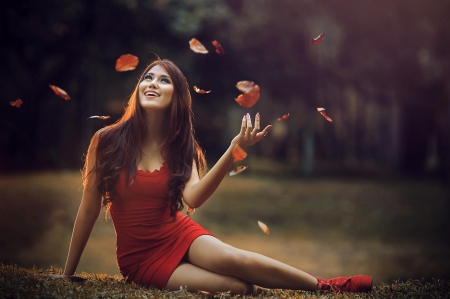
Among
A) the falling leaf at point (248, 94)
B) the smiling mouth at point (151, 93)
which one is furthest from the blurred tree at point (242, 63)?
the smiling mouth at point (151, 93)

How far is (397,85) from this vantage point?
45.5 ft

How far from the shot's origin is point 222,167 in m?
2.83

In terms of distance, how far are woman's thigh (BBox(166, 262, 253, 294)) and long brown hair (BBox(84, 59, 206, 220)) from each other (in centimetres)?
32

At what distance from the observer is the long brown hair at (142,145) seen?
10.1ft

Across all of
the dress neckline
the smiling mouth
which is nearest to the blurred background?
the dress neckline

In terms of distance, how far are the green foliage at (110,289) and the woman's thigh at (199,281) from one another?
0.18ft

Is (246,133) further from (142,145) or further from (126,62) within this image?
(126,62)

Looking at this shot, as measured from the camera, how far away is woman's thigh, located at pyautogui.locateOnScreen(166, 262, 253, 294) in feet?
9.75

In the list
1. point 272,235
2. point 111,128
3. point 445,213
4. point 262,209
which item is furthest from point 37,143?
point 111,128

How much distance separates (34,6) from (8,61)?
2190mm

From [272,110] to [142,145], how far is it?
12.7 meters

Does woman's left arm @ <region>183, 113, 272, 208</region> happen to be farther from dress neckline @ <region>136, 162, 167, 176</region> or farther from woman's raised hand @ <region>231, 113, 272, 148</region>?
dress neckline @ <region>136, 162, 167, 176</region>

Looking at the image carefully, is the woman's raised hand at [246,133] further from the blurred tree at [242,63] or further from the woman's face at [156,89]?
the blurred tree at [242,63]

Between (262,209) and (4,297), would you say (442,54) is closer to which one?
(262,209)
